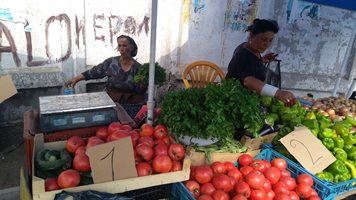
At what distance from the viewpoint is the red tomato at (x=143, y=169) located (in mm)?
1812

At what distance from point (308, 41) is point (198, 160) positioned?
235 inches

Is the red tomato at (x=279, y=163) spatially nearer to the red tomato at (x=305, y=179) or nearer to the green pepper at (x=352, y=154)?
the red tomato at (x=305, y=179)

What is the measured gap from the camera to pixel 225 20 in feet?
20.1

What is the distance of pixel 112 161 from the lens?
1.72m

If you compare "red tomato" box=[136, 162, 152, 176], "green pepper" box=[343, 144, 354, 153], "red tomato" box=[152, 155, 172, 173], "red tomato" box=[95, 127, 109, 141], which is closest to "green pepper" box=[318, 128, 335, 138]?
"green pepper" box=[343, 144, 354, 153]

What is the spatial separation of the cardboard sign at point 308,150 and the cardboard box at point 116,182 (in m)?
0.97

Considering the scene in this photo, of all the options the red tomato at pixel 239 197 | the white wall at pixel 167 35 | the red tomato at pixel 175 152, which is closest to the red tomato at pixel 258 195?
the red tomato at pixel 239 197

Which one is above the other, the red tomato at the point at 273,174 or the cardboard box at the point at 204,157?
the cardboard box at the point at 204,157

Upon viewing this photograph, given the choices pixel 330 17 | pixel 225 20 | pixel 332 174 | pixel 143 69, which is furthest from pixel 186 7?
pixel 332 174

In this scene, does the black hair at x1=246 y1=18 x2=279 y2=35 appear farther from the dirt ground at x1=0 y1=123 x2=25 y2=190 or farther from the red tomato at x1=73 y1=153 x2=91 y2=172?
the dirt ground at x1=0 y1=123 x2=25 y2=190

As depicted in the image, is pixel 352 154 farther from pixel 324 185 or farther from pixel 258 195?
pixel 258 195

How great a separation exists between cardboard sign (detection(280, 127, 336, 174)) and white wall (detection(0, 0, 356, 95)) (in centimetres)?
369

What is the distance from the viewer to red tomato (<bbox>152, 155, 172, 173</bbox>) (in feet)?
6.07

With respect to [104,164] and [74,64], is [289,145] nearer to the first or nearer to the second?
[104,164]
